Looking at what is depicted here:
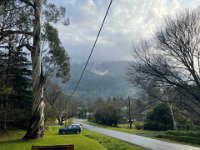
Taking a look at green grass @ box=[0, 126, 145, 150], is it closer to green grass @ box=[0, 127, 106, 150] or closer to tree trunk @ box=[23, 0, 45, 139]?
green grass @ box=[0, 127, 106, 150]

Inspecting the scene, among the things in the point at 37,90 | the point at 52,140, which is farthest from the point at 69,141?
the point at 37,90

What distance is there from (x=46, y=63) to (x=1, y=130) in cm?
1028

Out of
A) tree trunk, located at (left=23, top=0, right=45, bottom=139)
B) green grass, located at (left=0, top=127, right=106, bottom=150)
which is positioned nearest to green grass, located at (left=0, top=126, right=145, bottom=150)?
green grass, located at (left=0, top=127, right=106, bottom=150)

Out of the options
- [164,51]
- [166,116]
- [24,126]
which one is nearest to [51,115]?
[24,126]

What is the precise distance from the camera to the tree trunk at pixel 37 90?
26.2 m

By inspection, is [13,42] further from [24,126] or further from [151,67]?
[151,67]

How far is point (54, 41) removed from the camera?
117 feet

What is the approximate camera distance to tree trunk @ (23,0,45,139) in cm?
2622

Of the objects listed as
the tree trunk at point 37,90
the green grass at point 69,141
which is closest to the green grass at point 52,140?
the green grass at point 69,141

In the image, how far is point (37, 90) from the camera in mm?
27281

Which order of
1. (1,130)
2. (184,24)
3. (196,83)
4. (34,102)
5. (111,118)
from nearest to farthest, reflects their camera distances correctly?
(196,83)
(184,24)
(34,102)
(1,130)
(111,118)

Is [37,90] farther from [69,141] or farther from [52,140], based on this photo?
[69,141]

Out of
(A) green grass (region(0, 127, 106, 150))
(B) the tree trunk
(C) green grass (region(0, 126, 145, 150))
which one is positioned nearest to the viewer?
(C) green grass (region(0, 126, 145, 150))

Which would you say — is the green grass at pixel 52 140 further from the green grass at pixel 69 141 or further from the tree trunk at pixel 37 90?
the tree trunk at pixel 37 90
